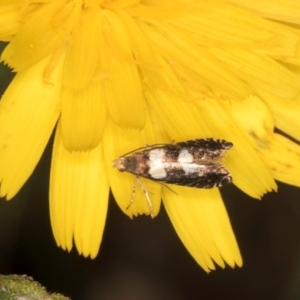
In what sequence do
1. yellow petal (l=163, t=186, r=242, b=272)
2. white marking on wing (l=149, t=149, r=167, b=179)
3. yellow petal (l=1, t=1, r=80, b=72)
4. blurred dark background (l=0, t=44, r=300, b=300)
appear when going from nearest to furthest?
yellow petal (l=1, t=1, r=80, b=72) → white marking on wing (l=149, t=149, r=167, b=179) → yellow petal (l=163, t=186, r=242, b=272) → blurred dark background (l=0, t=44, r=300, b=300)

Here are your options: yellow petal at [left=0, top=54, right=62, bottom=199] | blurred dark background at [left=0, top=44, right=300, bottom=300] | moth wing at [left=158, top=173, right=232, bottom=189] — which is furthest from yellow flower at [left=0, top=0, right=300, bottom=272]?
blurred dark background at [left=0, top=44, right=300, bottom=300]

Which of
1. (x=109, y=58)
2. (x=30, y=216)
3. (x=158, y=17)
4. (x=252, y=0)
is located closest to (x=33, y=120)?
(x=109, y=58)

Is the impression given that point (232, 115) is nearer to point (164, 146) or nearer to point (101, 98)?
point (164, 146)

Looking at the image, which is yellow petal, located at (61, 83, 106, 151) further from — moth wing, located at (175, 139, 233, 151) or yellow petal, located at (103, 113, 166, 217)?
moth wing, located at (175, 139, 233, 151)

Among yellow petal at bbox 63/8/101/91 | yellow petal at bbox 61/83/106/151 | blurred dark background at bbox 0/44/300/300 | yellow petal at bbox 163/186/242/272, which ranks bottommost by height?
blurred dark background at bbox 0/44/300/300

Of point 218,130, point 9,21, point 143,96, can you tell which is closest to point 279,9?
point 218,130

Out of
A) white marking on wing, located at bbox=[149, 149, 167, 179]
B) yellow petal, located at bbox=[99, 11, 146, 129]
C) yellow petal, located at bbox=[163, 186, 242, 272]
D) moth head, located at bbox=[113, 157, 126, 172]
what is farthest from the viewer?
yellow petal, located at bbox=[163, 186, 242, 272]

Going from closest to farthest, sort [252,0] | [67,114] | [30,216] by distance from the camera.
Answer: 1. [67,114]
2. [252,0]
3. [30,216]
